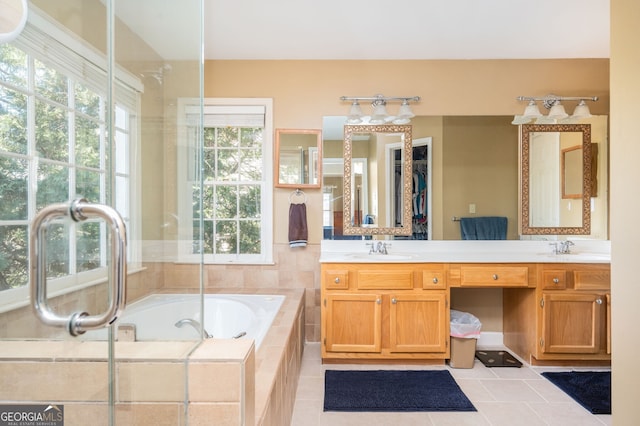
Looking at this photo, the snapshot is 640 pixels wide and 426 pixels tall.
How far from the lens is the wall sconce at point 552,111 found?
9.82 feet

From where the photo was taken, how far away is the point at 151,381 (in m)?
0.88

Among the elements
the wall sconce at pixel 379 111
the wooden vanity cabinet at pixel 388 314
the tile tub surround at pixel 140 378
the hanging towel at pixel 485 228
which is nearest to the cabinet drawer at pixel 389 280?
the wooden vanity cabinet at pixel 388 314

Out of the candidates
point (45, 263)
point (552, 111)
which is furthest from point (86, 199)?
point (552, 111)

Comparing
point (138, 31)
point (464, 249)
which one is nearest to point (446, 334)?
point (464, 249)

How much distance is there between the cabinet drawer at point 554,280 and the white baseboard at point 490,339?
73 centimetres

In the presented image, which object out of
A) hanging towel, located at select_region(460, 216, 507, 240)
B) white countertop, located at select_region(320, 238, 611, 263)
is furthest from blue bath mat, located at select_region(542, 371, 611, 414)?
hanging towel, located at select_region(460, 216, 507, 240)

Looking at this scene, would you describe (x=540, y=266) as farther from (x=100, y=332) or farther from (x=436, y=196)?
(x=100, y=332)

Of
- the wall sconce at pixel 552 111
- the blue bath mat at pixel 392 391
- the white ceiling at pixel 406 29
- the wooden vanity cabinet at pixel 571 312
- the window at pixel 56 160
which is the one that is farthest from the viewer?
the wall sconce at pixel 552 111

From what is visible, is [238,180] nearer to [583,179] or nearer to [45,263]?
[45,263]

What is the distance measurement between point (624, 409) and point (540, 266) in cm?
134

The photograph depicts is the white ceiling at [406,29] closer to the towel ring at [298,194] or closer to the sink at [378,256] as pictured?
the towel ring at [298,194]

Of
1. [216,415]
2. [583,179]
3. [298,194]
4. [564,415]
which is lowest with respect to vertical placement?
[564,415]

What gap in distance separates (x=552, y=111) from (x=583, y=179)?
0.66 m

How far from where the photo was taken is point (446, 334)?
2.62 m
